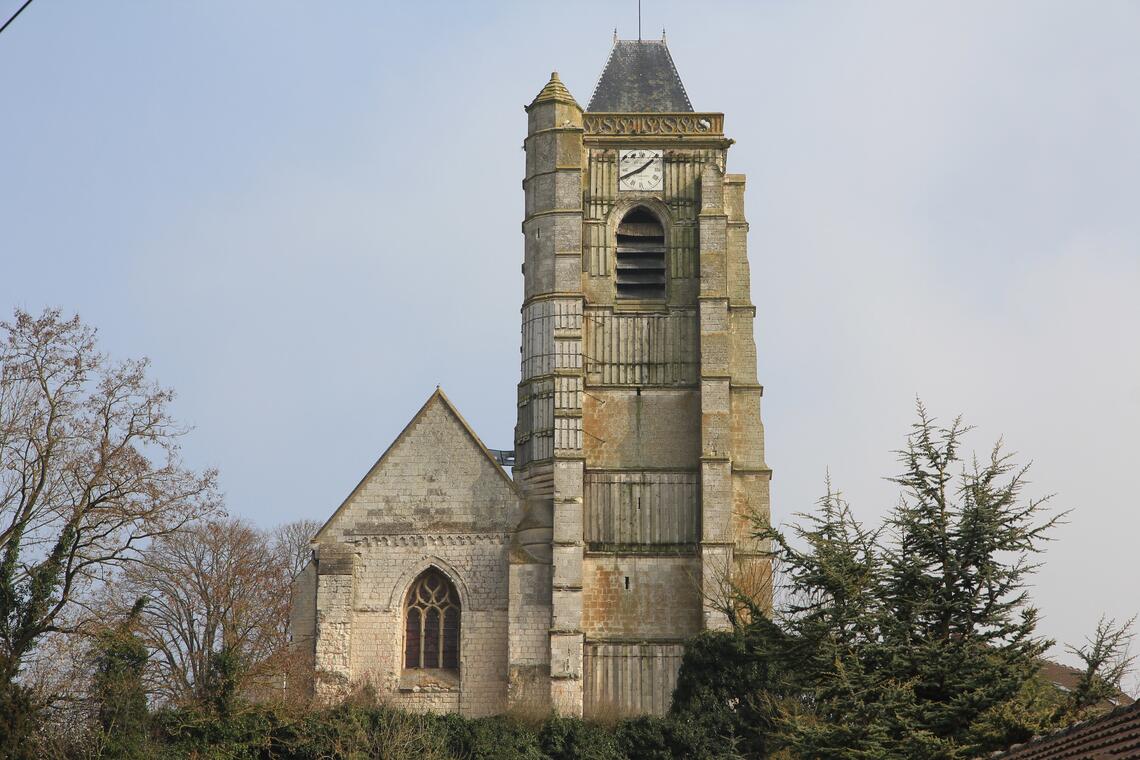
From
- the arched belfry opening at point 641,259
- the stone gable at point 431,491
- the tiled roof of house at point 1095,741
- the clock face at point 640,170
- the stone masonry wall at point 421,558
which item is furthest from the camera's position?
the clock face at point 640,170

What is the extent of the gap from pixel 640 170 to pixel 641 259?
1.84 metres

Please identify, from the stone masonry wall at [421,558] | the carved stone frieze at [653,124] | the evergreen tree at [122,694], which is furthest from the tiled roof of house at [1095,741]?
the carved stone frieze at [653,124]

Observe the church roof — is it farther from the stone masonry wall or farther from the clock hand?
the stone masonry wall

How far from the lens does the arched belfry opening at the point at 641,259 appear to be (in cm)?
3956

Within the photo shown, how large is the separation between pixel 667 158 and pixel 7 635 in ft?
58.6

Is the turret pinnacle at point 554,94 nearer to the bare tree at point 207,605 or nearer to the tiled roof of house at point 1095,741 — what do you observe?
the bare tree at point 207,605

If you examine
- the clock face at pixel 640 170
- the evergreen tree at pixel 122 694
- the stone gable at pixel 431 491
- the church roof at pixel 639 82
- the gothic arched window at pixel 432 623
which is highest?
the church roof at pixel 639 82

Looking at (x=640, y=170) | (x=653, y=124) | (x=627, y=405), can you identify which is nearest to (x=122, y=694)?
(x=627, y=405)

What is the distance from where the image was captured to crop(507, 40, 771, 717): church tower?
36906 millimetres

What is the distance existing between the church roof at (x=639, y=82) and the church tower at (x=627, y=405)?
142 mm

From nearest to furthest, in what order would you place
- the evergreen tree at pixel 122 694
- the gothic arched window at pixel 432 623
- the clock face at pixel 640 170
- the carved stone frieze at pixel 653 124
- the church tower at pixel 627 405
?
the evergreen tree at pixel 122 694 → the church tower at pixel 627 405 → the gothic arched window at pixel 432 623 → the clock face at pixel 640 170 → the carved stone frieze at pixel 653 124

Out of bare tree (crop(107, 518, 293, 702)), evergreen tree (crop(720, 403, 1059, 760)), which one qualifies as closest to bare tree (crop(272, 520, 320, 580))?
bare tree (crop(107, 518, 293, 702))

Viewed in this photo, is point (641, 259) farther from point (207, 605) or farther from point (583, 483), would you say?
point (207, 605)

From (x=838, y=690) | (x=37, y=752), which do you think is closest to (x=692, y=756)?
(x=37, y=752)
